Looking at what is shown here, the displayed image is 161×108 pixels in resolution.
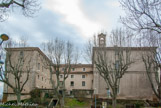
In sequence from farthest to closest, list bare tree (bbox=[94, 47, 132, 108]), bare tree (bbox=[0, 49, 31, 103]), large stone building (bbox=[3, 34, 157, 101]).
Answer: large stone building (bbox=[3, 34, 157, 101]), bare tree (bbox=[0, 49, 31, 103]), bare tree (bbox=[94, 47, 132, 108])

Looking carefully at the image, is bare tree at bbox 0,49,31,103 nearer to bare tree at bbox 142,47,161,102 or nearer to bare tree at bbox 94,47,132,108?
bare tree at bbox 94,47,132,108

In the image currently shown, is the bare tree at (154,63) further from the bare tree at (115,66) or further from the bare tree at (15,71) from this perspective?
the bare tree at (15,71)

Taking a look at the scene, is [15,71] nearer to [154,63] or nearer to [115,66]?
[115,66]

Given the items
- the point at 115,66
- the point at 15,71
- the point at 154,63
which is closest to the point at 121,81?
the point at 154,63

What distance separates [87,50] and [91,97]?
1185 cm

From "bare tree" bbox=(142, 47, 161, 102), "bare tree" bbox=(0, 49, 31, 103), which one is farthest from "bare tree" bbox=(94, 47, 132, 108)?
"bare tree" bbox=(0, 49, 31, 103)

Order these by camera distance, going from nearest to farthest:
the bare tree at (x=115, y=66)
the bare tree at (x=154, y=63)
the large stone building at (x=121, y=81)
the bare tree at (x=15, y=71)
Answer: the bare tree at (x=154, y=63), the bare tree at (x=115, y=66), the bare tree at (x=15, y=71), the large stone building at (x=121, y=81)

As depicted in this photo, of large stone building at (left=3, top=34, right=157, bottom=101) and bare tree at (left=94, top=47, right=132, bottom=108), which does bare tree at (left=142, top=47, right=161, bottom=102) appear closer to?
bare tree at (left=94, top=47, right=132, bottom=108)

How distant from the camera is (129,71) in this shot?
1427 inches

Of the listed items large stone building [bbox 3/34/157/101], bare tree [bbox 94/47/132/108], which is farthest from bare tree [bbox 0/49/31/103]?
bare tree [bbox 94/47/132/108]

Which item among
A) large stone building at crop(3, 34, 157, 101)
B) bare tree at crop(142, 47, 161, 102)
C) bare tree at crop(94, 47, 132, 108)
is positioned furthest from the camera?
large stone building at crop(3, 34, 157, 101)

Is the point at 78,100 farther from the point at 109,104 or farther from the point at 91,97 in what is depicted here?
the point at 109,104

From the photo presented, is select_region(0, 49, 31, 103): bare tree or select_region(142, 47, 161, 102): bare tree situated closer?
select_region(142, 47, 161, 102): bare tree

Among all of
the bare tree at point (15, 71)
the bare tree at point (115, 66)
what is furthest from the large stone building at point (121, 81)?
the bare tree at point (115, 66)
